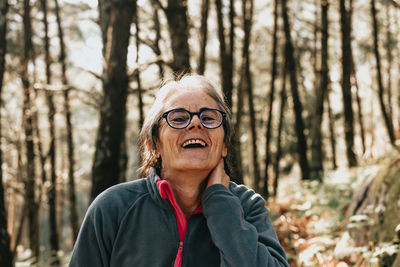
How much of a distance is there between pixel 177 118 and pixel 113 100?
129 inches

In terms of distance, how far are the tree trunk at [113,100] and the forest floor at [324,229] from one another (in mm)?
2615

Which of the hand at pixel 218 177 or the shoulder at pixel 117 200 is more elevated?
the hand at pixel 218 177

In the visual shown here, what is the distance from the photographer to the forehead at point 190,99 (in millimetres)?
2127

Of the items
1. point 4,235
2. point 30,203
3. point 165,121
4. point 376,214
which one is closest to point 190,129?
point 165,121

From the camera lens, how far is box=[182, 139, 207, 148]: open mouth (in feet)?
6.81

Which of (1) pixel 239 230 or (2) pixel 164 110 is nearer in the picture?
(1) pixel 239 230

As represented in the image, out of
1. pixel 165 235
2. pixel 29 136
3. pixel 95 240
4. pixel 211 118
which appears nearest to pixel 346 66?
pixel 29 136

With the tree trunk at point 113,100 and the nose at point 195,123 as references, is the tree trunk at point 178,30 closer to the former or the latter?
the tree trunk at point 113,100

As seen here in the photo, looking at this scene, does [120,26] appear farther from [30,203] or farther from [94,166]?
[30,203]

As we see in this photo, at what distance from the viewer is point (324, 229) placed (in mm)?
5004

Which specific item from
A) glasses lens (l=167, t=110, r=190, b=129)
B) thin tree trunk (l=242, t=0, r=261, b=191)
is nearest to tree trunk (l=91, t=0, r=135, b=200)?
glasses lens (l=167, t=110, r=190, b=129)

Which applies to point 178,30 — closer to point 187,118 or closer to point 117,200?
point 187,118

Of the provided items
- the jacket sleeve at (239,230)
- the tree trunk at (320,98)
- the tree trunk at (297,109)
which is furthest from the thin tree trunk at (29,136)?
the tree trunk at (320,98)

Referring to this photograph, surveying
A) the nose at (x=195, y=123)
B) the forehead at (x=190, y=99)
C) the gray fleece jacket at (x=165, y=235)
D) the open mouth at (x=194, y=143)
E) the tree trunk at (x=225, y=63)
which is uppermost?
the tree trunk at (x=225, y=63)
